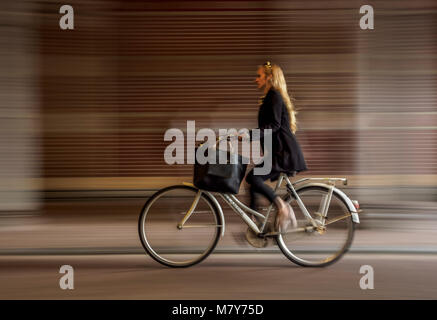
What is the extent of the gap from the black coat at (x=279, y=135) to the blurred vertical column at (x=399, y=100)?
3580 mm

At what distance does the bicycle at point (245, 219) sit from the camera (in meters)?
4.97

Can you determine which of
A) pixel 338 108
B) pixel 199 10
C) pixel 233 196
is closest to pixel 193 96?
pixel 199 10

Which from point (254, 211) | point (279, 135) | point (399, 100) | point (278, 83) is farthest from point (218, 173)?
point (399, 100)

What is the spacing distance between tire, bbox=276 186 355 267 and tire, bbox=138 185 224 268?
696mm

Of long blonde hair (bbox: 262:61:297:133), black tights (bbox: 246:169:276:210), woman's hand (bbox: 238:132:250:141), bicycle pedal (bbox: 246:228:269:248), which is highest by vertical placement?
long blonde hair (bbox: 262:61:297:133)

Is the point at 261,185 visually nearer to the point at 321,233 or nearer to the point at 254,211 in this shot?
the point at 254,211

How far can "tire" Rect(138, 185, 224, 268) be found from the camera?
16.3 ft

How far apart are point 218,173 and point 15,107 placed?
392 centimetres

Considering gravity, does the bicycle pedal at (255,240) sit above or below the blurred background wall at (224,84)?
below

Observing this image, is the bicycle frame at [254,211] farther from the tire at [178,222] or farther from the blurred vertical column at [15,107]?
the blurred vertical column at [15,107]

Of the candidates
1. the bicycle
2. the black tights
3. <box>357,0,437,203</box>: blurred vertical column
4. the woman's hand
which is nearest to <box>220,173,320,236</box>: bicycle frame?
the bicycle

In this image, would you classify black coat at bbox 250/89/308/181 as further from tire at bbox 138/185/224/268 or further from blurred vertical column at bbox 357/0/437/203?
blurred vertical column at bbox 357/0/437/203

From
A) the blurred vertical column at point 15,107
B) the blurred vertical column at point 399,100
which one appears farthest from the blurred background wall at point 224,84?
the blurred vertical column at point 15,107

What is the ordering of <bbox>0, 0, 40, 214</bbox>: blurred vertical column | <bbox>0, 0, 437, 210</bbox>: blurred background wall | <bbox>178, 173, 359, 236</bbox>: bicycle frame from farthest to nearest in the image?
<bbox>0, 0, 437, 210</bbox>: blurred background wall, <bbox>0, 0, 40, 214</bbox>: blurred vertical column, <bbox>178, 173, 359, 236</bbox>: bicycle frame
